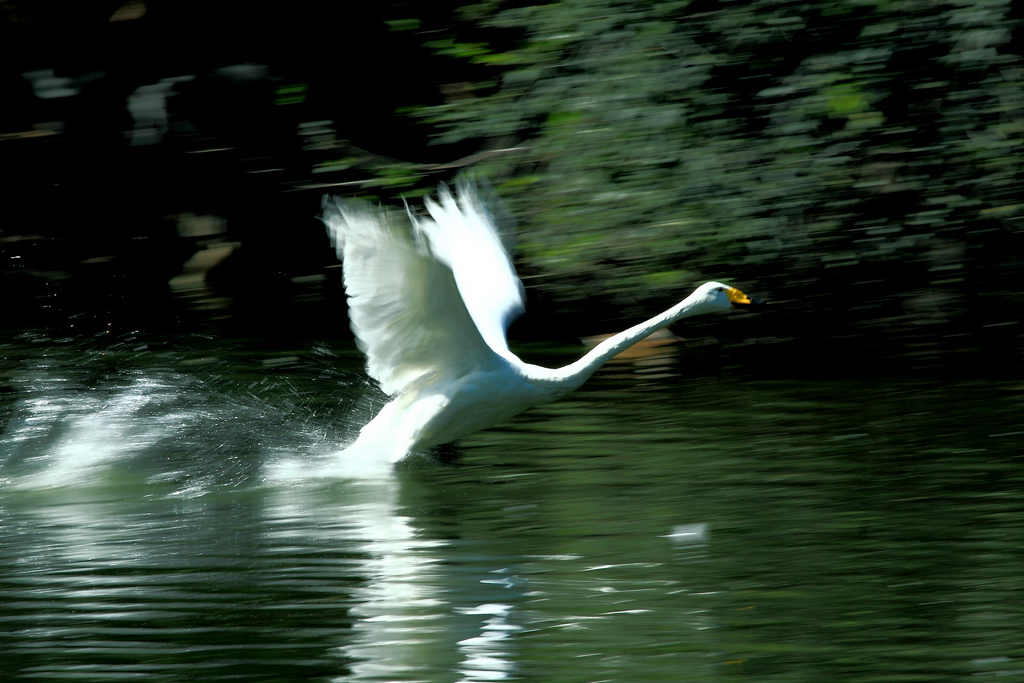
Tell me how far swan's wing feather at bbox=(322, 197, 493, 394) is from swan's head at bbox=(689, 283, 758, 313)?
129 centimetres

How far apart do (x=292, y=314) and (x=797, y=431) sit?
678cm

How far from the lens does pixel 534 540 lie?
593 centimetres

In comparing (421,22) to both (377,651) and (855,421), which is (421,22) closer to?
(855,421)

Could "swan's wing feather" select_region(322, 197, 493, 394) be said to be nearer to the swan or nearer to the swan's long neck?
the swan

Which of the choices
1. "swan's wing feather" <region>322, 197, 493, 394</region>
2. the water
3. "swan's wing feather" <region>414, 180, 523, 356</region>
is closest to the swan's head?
the water

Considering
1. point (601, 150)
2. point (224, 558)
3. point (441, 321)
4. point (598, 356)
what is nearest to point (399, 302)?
point (441, 321)

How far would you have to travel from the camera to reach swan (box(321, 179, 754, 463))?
19.8 ft

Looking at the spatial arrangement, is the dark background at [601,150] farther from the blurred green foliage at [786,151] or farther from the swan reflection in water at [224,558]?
the swan reflection in water at [224,558]

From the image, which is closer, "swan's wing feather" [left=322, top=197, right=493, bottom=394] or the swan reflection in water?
the swan reflection in water

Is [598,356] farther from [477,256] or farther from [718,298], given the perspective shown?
[477,256]

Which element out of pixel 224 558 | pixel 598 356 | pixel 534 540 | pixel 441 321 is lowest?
pixel 534 540

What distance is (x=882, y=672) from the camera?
431 centimetres

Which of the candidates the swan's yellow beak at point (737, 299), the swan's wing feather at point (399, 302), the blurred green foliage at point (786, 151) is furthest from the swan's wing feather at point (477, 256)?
the blurred green foliage at point (786, 151)

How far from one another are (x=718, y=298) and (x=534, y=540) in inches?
84.3
